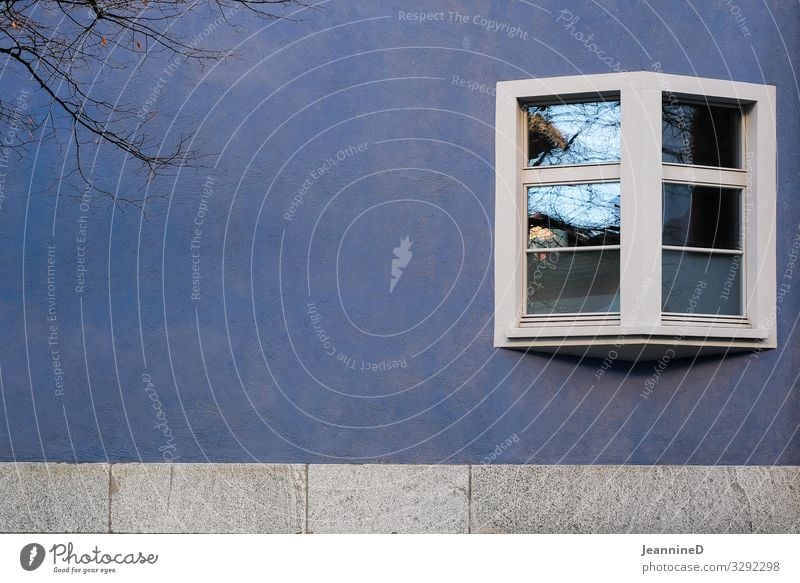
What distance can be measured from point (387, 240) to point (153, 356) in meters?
1.94

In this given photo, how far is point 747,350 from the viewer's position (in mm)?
9547

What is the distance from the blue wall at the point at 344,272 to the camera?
9539 millimetres

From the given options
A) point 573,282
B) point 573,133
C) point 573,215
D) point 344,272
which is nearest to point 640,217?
point 573,215

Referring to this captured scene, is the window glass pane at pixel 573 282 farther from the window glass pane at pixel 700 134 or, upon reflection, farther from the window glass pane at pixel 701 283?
the window glass pane at pixel 700 134

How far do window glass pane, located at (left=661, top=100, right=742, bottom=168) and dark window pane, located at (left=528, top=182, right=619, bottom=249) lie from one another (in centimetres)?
52

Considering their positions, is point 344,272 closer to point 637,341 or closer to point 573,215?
point 573,215

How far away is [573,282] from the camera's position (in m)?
9.62

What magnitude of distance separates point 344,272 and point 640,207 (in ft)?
7.07

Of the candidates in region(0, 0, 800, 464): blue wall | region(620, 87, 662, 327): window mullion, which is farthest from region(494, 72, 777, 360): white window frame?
region(0, 0, 800, 464): blue wall

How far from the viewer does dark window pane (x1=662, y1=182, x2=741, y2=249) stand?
959cm

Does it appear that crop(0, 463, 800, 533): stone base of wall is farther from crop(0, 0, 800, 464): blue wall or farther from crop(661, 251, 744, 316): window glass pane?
crop(661, 251, 744, 316): window glass pane

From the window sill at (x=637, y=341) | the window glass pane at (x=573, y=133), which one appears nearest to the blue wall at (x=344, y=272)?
the window sill at (x=637, y=341)

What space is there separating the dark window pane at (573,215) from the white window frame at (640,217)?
7 centimetres
